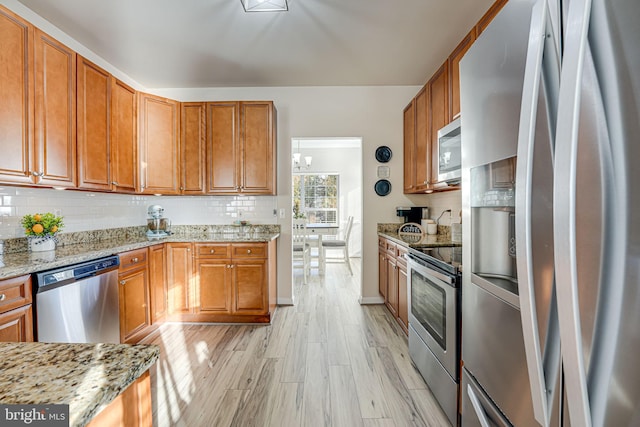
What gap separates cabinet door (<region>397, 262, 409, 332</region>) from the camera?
8.47 feet

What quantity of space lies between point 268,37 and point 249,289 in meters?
2.45

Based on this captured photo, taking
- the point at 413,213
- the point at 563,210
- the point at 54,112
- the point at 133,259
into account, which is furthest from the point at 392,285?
the point at 54,112

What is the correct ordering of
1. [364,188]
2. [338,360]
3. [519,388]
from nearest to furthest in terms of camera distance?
[519,388]
[338,360]
[364,188]

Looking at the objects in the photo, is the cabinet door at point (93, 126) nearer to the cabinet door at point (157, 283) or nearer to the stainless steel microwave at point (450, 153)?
the cabinet door at point (157, 283)

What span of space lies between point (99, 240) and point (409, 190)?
3.39 metres

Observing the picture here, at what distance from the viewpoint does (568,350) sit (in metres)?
0.56

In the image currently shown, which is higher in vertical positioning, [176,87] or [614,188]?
[176,87]

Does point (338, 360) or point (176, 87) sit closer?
point (338, 360)

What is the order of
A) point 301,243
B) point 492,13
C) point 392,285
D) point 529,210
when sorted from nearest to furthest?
point 529,210 < point 492,13 < point 392,285 < point 301,243

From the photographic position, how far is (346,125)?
11.9ft

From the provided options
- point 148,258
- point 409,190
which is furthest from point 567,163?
point 148,258

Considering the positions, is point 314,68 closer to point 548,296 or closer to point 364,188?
point 364,188

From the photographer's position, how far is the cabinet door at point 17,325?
1421 mm

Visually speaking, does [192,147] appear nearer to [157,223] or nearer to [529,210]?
[157,223]
